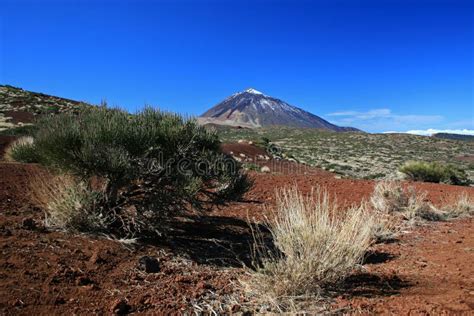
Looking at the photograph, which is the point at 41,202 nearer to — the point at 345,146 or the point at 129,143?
the point at 129,143

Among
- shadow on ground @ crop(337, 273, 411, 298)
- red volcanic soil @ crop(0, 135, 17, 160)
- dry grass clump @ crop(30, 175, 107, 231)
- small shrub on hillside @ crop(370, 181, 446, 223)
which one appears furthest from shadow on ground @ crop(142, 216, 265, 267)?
red volcanic soil @ crop(0, 135, 17, 160)

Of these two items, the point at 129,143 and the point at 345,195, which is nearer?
the point at 129,143

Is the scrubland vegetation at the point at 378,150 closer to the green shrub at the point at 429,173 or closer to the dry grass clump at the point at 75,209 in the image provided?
the green shrub at the point at 429,173

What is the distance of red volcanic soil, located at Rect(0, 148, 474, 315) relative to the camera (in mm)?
3229

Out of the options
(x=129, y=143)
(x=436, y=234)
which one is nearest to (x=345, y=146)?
(x=436, y=234)

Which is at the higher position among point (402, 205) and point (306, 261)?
point (306, 261)

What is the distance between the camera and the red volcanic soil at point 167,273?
10.6 feet

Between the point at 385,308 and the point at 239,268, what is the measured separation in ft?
5.46

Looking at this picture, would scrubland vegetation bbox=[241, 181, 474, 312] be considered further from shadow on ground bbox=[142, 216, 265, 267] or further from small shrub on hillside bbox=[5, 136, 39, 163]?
small shrub on hillside bbox=[5, 136, 39, 163]

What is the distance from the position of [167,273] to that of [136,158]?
160 centimetres

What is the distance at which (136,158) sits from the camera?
5.08 metres

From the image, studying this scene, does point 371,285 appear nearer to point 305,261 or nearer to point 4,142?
point 305,261

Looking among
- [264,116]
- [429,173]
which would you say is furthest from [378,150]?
[264,116]

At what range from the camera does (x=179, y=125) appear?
5.89 meters
